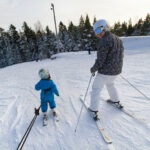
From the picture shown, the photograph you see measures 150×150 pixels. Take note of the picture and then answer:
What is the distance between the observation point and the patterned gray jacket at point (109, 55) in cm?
174

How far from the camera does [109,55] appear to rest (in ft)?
5.98

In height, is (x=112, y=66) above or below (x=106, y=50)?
below

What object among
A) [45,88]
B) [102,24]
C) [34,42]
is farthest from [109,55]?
[34,42]

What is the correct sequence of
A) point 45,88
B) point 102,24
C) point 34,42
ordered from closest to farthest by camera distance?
point 102,24 → point 45,88 → point 34,42

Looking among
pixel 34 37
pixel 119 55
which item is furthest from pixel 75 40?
pixel 119 55

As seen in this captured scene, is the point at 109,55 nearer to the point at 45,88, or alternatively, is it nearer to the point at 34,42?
the point at 45,88

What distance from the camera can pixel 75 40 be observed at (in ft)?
112

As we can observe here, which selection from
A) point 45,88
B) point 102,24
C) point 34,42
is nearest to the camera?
point 102,24

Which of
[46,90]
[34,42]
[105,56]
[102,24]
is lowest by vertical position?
[46,90]

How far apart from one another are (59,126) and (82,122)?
1.54ft

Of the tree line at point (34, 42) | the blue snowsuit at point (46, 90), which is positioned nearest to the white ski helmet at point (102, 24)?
the blue snowsuit at point (46, 90)

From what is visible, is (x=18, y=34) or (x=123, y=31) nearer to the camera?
(x=18, y=34)

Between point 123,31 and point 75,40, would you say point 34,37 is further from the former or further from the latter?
point 123,31

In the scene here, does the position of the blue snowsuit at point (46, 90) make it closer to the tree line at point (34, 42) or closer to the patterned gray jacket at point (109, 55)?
the patterned gray jacket at point (109, 55)
